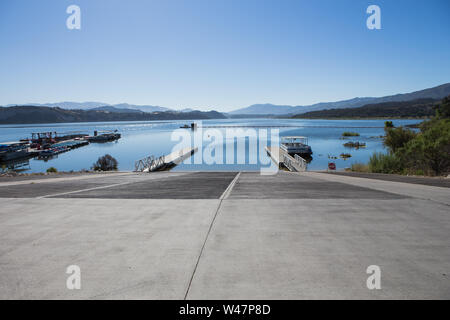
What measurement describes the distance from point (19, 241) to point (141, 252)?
2148mm

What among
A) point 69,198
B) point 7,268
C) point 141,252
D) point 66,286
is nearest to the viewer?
A: point 66,286

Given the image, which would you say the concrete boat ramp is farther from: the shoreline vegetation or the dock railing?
the dock railing

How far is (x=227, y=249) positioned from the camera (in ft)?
14.1

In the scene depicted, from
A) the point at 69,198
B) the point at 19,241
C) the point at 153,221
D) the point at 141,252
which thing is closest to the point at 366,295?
the point at 141,252

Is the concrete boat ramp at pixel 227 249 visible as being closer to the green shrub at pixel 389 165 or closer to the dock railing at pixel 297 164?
the green shrub at pixel 389 165

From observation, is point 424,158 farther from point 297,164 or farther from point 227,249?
point 227,249

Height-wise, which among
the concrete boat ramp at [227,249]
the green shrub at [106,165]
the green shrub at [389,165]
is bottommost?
the green shrub at [106,165]

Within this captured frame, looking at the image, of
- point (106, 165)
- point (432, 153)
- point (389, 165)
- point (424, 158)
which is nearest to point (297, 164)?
point (389, 165)

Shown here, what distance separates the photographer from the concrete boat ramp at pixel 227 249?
323cm

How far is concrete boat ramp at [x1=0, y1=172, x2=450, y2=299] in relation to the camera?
323cm

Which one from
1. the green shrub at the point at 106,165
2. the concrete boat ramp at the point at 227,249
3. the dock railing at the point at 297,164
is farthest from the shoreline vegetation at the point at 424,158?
the green shrub at the point at 106,165

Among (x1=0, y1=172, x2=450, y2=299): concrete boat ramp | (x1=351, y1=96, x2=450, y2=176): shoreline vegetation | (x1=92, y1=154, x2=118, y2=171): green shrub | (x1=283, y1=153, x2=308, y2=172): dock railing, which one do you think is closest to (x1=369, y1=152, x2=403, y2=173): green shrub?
(x1=351, y1=96, x2=450, y2=176): shoreline vegetation
